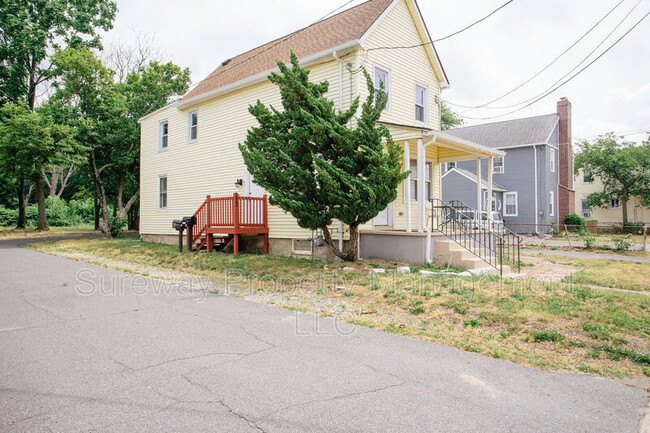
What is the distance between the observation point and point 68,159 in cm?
1938

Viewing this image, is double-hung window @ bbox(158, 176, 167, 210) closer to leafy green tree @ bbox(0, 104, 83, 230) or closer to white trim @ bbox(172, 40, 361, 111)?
white trim @ bbox(172, 40, 361, 111)

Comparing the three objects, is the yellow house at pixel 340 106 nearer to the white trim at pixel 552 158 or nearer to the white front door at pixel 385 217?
the white front door at pixel 385 217

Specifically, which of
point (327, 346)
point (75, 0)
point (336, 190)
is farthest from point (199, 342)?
point (75, 0)

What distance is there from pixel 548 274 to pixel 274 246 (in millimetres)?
7902

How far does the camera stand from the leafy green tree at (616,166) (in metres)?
31.4

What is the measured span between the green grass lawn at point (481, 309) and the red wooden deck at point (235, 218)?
2488 millimetres

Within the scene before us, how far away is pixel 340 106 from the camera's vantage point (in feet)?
37.6

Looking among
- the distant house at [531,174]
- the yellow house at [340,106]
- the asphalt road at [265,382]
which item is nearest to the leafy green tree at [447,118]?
the distant house at [531,174]

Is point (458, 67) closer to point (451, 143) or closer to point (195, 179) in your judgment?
point (451, 143)

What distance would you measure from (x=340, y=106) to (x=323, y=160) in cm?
361

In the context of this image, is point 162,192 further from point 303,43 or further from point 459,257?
point 459,257

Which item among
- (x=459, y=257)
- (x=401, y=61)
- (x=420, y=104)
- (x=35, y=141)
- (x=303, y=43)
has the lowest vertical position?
(x=459, y=257)

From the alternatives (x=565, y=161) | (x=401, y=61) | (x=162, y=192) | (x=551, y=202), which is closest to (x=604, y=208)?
(x=565, y=161)

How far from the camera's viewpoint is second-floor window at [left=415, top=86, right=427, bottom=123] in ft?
46.6
